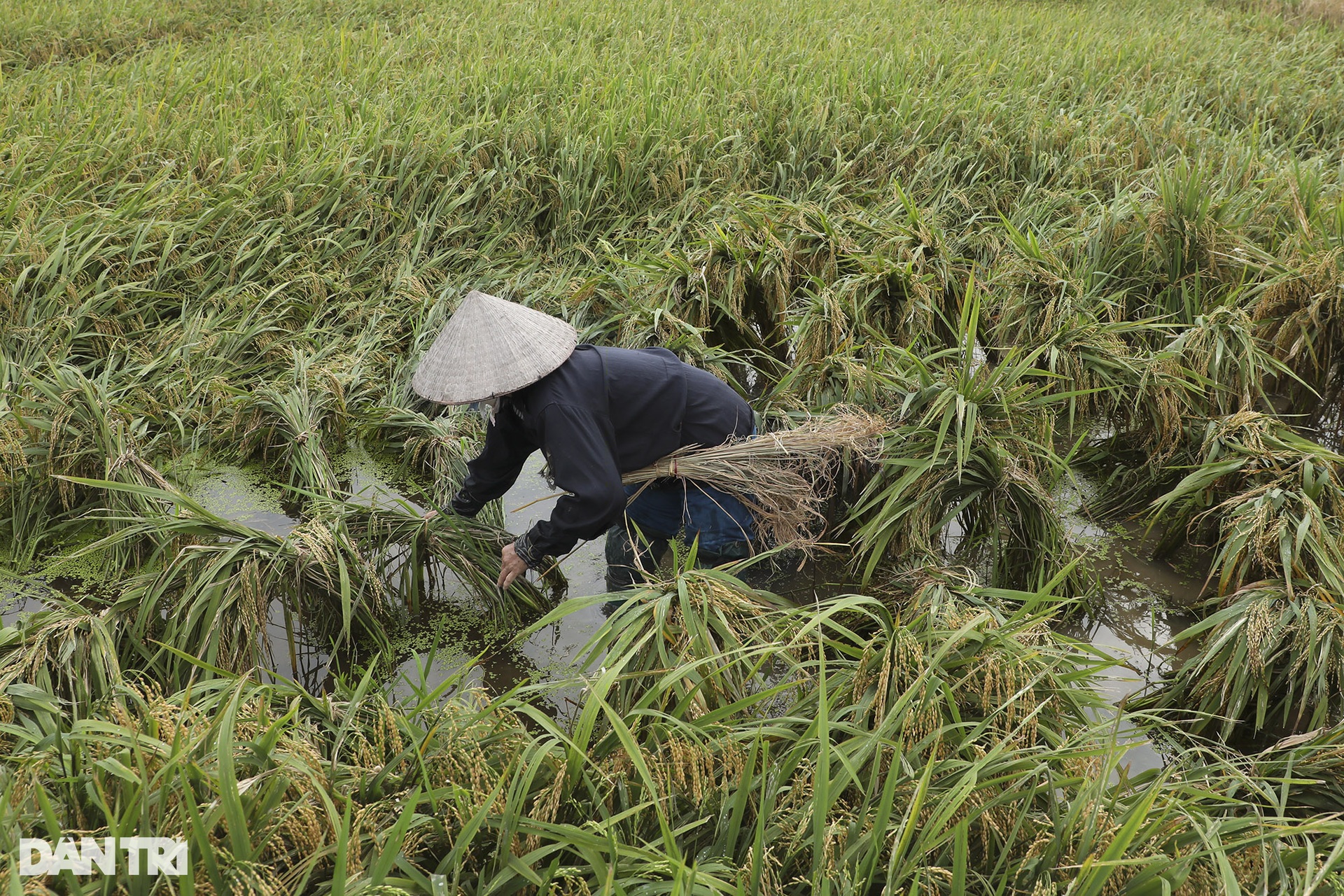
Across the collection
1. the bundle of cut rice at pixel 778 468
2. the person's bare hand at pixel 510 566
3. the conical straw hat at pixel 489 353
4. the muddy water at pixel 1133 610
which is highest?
the conical straw hat at pixel 489 353

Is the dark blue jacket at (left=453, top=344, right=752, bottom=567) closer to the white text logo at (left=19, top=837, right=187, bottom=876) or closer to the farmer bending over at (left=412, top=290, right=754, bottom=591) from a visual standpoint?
the farmer bending over at (left=412, top=290, right=754, bottom=591)

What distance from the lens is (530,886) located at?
5.62 feet

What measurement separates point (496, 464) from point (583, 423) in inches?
16.9

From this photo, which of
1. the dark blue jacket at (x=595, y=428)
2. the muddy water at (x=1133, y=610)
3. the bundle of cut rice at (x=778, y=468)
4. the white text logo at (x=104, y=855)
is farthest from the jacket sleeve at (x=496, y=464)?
the muddy water at (x=1133, y=610)

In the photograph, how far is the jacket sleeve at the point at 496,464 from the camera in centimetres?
271

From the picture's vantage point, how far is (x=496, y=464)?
282 centimetres

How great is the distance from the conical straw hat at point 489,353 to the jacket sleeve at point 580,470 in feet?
0.46

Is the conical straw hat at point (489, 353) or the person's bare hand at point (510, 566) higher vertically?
the conical straw hat at point (489, 353)

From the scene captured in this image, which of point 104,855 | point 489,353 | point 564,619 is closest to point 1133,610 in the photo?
point 564,619

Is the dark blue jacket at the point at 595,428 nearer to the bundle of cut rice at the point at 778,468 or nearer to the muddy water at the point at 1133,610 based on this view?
the bundle of cut rice at the point at 778,468

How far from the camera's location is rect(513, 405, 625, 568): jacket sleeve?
2.49 meters

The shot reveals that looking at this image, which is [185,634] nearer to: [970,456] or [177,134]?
[970,456]

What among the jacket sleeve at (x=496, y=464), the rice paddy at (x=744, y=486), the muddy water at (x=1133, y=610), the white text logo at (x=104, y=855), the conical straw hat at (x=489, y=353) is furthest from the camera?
the muddy water at (x=1133, y=610)

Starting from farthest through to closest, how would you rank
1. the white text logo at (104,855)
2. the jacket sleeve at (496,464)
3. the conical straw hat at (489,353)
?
the jacket sleeve at (496,464) → the conical straw hat at (489,353) → the white text logo at (104,855)
